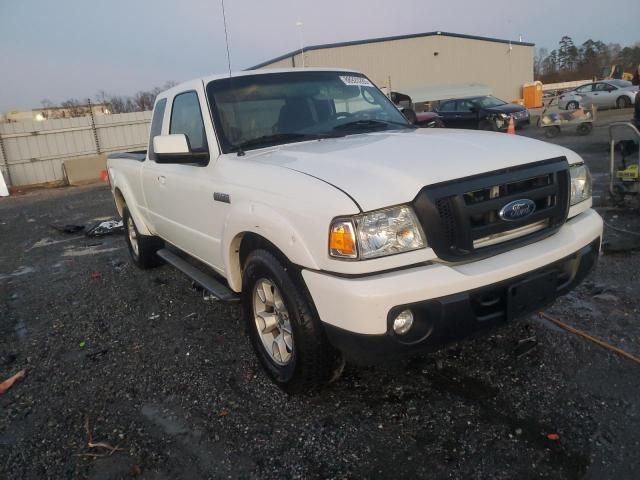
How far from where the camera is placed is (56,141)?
2041cm

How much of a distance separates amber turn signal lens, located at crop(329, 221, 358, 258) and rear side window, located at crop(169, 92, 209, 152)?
5.10 feet

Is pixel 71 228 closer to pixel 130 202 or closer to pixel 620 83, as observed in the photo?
pixel 130 202

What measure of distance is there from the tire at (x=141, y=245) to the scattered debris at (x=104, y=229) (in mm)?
2578

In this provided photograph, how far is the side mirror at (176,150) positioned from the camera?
131 inches

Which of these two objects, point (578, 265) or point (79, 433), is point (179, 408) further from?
point (578, 265)

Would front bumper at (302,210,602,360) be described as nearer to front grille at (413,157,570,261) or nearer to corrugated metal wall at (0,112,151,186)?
front grille at (413,157,570,261)

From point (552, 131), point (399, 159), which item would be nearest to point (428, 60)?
point (552, 131)

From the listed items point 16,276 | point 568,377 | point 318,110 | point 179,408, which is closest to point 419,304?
point 568,377

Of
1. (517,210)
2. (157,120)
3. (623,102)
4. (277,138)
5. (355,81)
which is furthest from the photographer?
(623,102)

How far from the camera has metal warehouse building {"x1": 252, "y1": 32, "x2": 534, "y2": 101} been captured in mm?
37375

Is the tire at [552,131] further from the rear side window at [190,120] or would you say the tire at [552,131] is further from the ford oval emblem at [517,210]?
the ford oval emblem at [517,210]

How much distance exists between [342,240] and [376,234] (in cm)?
16

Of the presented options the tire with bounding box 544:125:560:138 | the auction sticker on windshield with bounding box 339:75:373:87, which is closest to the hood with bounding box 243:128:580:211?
the auction sticker on windshield with bounding box 339:75:373:87

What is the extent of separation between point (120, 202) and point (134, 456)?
4.23 metres
